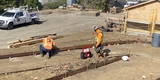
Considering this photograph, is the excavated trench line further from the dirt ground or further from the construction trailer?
the construction trailer

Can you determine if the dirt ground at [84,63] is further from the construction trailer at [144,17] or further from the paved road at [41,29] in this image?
the construction trailer at [144,17]

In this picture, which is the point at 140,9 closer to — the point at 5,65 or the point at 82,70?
the point at 82,70

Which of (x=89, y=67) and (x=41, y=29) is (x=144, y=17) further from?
(x=89, y=67)

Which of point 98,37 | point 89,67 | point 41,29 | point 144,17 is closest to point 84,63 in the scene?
point 89,67

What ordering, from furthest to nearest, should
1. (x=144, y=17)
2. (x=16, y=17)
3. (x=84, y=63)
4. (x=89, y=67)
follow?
1. (x=16, y=17)
2. (x=144, y=17)
3. (x=84, y=63)
4. (x=89, y=67)

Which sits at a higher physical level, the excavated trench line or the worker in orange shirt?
the worker in orange shirt

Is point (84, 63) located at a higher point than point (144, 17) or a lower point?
lower

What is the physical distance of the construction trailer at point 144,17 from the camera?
2009cm

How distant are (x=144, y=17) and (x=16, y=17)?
12210mm

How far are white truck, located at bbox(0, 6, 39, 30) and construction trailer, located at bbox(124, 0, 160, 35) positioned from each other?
10288 mm

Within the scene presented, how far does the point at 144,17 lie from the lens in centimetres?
2086

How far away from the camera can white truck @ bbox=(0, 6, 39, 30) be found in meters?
23.1

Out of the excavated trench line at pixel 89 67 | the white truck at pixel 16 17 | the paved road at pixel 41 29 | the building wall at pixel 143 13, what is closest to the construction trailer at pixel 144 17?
the building wall at pixel 143 13

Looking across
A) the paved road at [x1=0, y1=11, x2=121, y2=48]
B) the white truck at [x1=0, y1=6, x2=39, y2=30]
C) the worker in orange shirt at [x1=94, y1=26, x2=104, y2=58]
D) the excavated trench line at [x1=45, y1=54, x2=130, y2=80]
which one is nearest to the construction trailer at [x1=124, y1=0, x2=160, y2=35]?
the paved road at [x1=0, y1=11, x2=121, y2=48]
